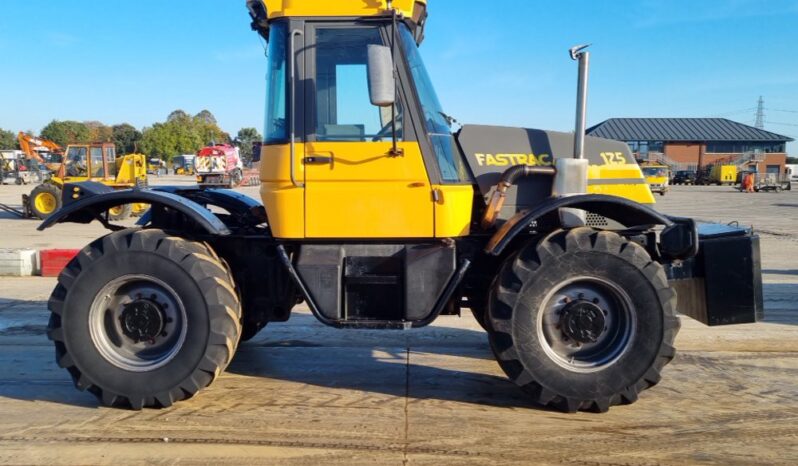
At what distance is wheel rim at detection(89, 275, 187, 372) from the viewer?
4586 mm

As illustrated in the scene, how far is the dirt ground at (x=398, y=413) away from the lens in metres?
3.87

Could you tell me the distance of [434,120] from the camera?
468 cm

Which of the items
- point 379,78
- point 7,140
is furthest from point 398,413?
point 7,140

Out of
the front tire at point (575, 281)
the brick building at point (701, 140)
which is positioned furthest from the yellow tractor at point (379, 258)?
the brick building at point (701, 140)

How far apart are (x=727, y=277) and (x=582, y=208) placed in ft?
3.96

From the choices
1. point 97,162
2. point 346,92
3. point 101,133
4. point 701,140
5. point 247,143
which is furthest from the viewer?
point 101,133

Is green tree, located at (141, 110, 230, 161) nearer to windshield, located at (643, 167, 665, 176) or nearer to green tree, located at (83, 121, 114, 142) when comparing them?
green tree, located at (83, 121, 114, 142)

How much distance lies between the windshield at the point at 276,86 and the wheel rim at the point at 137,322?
139 cm

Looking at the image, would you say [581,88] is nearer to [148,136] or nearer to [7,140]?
[148,136]

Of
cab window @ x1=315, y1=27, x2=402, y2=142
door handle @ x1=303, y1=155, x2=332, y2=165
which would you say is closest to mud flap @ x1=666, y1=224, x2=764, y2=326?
cab window @ x1=315, y1=27, x2=402, y2=142

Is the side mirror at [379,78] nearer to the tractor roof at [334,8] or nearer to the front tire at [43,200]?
the tractor roof at [334,8]

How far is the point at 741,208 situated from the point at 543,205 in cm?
2836

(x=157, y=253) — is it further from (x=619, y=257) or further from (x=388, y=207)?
(x=619, y=257)

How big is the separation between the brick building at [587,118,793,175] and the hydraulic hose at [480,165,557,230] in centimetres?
6283
